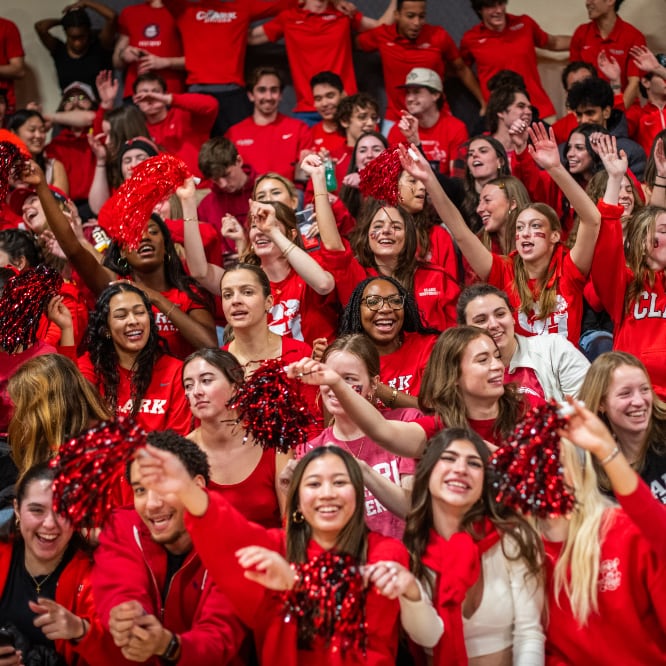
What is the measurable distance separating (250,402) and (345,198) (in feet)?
8.77

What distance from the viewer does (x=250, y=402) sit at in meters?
4.03

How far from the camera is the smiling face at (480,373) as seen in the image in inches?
167

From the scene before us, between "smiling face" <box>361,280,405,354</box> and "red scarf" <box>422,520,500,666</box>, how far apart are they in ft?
5.20

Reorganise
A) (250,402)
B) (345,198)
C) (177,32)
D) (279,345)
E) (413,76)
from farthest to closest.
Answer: (177,32) < (413,76) < (345,198) < (279,345) < (250,402)

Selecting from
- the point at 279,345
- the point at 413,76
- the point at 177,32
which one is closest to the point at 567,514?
the point at 279,345

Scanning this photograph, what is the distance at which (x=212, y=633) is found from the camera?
11.5 feet

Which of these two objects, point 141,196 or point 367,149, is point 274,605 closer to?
point 141,196

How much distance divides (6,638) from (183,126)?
4.98 meters

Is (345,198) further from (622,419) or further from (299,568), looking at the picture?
(299,568)

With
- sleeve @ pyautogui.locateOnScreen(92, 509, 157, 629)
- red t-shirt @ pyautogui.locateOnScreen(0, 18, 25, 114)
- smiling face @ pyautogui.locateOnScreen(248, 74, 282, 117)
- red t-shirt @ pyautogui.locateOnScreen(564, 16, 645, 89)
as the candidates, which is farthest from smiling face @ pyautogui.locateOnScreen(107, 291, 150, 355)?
red t-shirt @ pyautogui.locateOnScreen(564, 16, 645, 89)

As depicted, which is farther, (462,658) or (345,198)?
(345,198)

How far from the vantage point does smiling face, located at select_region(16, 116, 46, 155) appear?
744 cm

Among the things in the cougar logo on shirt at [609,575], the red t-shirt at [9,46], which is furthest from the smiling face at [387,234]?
the red t-shirt at [9,46]

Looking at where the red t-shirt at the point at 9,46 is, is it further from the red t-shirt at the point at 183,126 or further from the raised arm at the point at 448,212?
→ the raised arm at the point at 448,212
